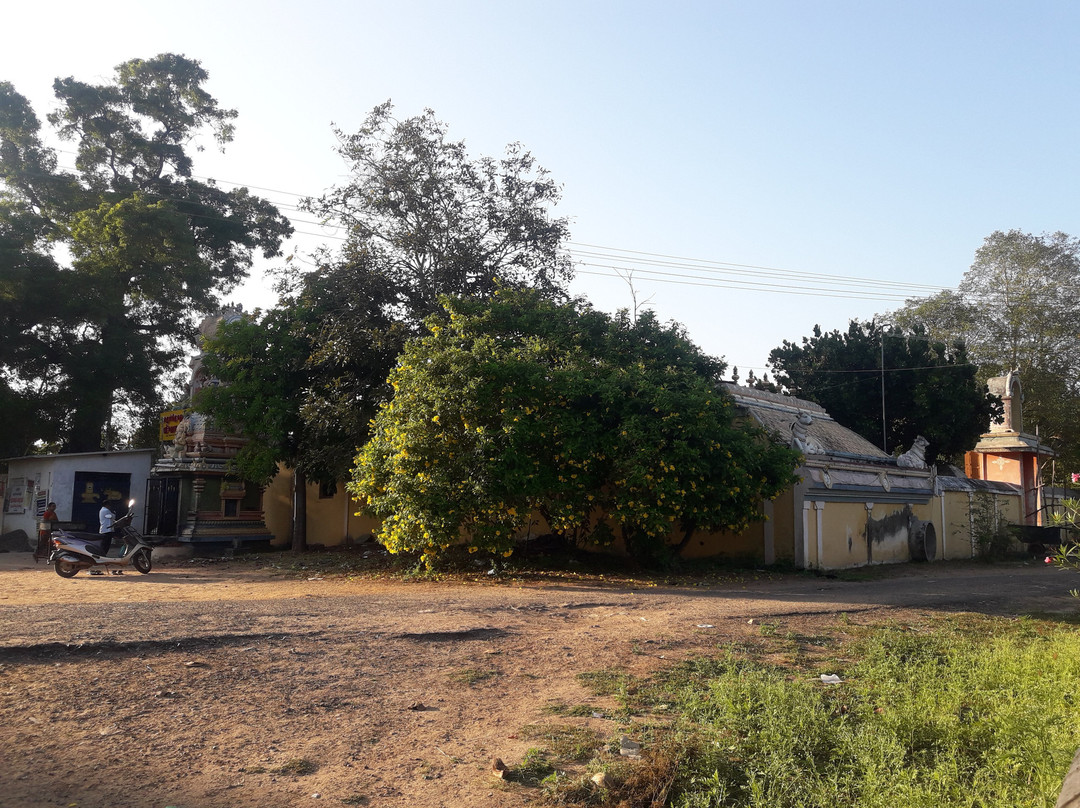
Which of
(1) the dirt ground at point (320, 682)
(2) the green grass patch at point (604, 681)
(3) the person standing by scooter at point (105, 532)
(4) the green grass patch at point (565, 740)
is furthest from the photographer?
(3) the person standing by scooter at point (105, 532)

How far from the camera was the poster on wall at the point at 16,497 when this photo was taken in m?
23.7

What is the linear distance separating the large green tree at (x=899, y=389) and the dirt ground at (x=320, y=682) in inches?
748

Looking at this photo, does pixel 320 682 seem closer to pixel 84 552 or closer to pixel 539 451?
pixel 539 451

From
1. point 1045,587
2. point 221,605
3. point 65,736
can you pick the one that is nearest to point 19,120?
point 221,605

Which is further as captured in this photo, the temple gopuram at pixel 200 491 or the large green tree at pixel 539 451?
the temple gopuram at pixel 200 491

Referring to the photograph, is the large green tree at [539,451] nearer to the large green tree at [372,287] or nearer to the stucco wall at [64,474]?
the large green tree at [372,287]

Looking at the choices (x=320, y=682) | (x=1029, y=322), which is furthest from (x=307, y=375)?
(x=1029, y=322)

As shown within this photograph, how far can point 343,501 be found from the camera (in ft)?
80.1

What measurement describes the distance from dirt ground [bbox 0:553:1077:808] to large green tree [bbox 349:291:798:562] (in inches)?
81.0

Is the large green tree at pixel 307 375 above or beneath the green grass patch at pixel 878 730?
above

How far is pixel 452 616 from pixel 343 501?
52.1 feet

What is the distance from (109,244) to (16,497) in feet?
27.8

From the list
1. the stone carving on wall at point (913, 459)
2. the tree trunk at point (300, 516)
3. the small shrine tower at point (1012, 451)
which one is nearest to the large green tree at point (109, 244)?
the tree trunk at point (300, 516)

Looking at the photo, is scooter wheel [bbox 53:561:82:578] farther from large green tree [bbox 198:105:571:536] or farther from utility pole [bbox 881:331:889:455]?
utility pole [bbox 881:331:889:455]
